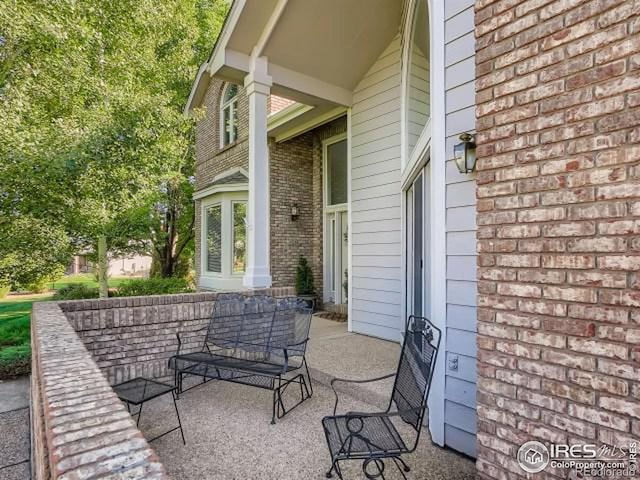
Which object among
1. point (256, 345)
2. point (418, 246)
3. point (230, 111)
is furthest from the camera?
point (230, 111)

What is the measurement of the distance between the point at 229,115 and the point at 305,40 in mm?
5366

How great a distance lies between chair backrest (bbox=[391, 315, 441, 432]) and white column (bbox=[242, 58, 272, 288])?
292 cm

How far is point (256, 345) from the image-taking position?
3.99 metres

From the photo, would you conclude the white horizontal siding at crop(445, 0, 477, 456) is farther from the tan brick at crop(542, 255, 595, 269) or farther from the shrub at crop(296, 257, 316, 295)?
the shrub at crop(296, 257, 316, 295)

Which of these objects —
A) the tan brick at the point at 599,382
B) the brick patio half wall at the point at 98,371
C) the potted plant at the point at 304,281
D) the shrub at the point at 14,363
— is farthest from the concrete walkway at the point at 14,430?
the potted plant at the point at 304,281

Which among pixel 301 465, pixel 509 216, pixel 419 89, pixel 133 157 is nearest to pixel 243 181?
pixel 133 157

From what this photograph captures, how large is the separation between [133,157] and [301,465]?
5.74 m

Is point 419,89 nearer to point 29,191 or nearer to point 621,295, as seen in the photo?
point 621,295

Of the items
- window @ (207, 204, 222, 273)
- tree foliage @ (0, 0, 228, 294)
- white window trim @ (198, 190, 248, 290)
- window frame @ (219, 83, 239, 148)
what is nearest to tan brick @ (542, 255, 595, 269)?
tree foliage @ (0, 0, 228, 294)

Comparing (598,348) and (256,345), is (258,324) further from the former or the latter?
(598,348)

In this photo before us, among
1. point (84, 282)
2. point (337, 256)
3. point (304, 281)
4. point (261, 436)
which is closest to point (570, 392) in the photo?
point (261, 436)

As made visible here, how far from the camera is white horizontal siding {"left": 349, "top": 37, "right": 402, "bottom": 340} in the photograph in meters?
5.68

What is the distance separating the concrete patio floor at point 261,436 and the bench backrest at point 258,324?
475mm

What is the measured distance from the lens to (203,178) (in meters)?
11.2
